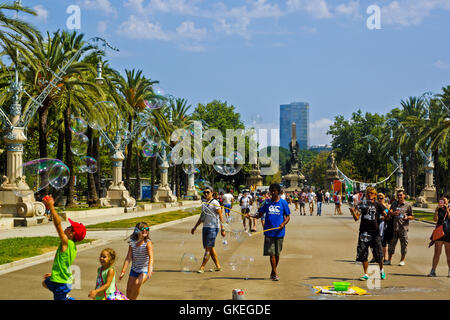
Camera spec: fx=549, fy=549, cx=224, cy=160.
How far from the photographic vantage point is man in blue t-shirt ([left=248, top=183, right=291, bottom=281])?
10.0 meters

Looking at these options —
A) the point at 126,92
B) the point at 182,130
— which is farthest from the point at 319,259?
the point at 182,130

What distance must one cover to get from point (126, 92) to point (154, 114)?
10.1ft

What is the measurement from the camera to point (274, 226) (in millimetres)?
10102

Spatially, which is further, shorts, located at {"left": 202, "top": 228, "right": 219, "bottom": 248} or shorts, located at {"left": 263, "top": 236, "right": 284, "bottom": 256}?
shorts, located at {"left": 202, "top": 228, "right": 219, "bottom": 248}

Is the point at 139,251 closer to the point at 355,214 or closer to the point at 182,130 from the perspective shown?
the point at 355,214

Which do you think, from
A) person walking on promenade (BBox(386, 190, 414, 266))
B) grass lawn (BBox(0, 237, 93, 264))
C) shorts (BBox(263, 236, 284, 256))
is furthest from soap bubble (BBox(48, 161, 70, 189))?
person walking on promenade (BBox(386, 190, 414, 266))

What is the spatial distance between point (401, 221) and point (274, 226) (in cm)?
395

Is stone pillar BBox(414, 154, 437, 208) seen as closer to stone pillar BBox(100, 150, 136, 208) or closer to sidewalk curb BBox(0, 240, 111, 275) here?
stone pillar BBox(100, 150, 136, 208)

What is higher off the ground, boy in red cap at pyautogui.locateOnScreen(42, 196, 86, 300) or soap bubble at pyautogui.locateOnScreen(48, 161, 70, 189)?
soap bubble at pyautogui.locateOnScreen(48, 161, 70, 189)

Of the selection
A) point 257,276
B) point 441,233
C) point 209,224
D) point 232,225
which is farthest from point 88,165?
point 441,233

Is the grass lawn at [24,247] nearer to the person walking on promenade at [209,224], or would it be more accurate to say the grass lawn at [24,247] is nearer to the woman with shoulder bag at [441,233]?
the person walking on promenade at [209,224]

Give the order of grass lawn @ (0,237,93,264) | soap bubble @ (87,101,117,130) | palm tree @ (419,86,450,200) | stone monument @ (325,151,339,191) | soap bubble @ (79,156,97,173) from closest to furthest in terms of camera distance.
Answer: grass lawn @ (0,237,93,264) → soap bubble @ (79,156,97,173) → soap bubble @ (87,101,117,130) → palm tree @ (419,86,450,200) → stone monument @ (325,151,339,191)

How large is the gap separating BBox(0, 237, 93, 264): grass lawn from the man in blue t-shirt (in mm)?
5978

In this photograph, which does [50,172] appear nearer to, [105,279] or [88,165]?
[88,165]
